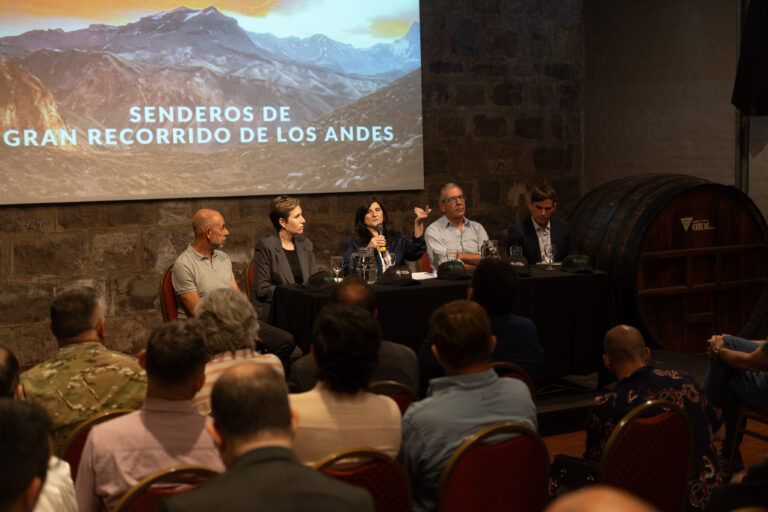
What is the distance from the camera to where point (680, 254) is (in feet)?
19.7

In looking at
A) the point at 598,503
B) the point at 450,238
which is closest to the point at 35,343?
the point at 450,238

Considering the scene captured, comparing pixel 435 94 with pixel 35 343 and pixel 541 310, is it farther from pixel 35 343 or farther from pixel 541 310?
pixel 35 343

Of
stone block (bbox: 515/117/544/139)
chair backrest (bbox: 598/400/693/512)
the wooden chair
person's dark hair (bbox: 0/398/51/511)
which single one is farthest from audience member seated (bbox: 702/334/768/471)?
stone block (bbox: 515/117/544/139)

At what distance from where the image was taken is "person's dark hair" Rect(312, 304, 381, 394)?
2.37 metres

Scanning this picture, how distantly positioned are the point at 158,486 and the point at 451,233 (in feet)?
13.9

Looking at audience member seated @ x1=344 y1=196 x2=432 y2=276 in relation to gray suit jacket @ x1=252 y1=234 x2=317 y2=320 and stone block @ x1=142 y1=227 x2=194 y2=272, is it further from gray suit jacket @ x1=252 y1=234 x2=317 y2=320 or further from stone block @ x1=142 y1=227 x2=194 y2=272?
stone block @ x1=142 y1=227 x2=194 y2=272

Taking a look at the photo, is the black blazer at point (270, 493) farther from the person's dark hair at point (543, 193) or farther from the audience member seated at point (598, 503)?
the person's dark hair at point (543, 193)

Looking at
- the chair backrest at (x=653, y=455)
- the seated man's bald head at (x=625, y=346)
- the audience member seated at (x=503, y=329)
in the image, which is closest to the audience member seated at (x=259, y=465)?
the chair backrest at (x=653, y=455)

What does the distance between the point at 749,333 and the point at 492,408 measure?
14.9ft

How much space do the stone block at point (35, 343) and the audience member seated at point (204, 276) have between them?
1700 millimetres

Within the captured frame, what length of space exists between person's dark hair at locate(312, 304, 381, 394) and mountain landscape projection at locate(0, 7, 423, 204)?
4309 mm

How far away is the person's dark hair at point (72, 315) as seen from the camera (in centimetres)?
292

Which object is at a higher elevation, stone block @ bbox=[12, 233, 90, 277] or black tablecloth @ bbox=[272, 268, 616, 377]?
stone block @ bbox=[12, 233, 90, 277]

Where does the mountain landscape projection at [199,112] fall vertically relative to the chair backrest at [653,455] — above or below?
above
